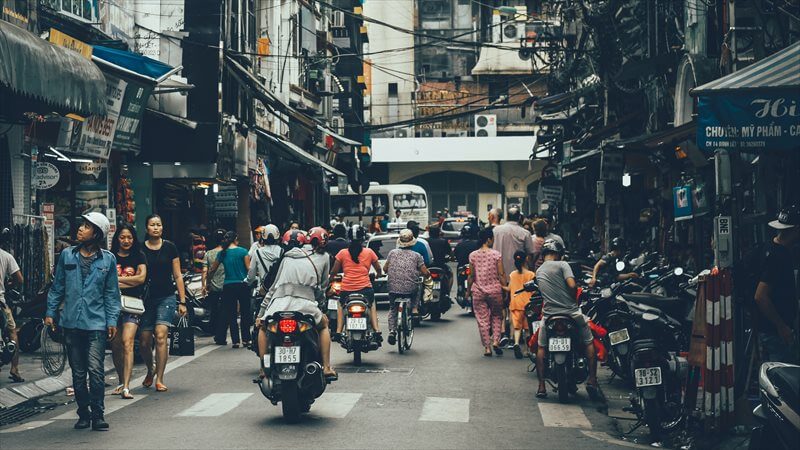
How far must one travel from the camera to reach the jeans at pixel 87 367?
10305 millimetres

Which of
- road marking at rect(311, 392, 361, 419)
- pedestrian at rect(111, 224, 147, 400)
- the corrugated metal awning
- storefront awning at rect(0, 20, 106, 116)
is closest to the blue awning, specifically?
storefront awning at rect(0, 20, 106, 116)

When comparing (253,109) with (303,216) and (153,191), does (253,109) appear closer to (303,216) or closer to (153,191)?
(153,191)

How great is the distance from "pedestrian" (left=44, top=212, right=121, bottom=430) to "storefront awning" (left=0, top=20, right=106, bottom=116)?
2.18 m

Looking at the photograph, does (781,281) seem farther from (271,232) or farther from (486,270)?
(271,232)

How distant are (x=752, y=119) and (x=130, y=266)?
6.41m

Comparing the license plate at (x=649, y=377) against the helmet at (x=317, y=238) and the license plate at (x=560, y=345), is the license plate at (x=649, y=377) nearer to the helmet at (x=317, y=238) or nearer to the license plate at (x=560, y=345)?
the license plate at (x=560, y=345)

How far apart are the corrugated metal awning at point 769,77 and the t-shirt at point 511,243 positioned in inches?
314

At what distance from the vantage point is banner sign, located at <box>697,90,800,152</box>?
383 inches

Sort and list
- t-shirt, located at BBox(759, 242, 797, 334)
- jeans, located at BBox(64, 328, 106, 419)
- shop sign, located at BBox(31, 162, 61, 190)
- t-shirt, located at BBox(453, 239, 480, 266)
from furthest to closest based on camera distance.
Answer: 1. t-shirt, located at BBox(453, 239, 480, 266)
2. shop sign, located at BBox(31, 162, 61, 190)
3. jeans, located at BBox(64, 328, 106, 419)
4. t-shirt, located at BBox(759, 242, 797, 334)

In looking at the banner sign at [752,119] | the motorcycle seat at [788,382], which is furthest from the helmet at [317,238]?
the motorcycle seat at [788,382]

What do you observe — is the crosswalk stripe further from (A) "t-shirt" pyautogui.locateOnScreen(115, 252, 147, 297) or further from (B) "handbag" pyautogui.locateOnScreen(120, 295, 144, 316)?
(A) "t-shirt" pyautogui.locateOnScreen(115, 252, 147, 297)

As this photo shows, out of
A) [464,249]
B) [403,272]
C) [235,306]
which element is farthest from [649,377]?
[464,249]

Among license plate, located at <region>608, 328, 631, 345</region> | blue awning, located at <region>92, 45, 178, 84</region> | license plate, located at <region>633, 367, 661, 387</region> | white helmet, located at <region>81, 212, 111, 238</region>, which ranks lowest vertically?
license plate, located at <region>633, 367, 661, 387</region>

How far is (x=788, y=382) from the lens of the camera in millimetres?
6590
